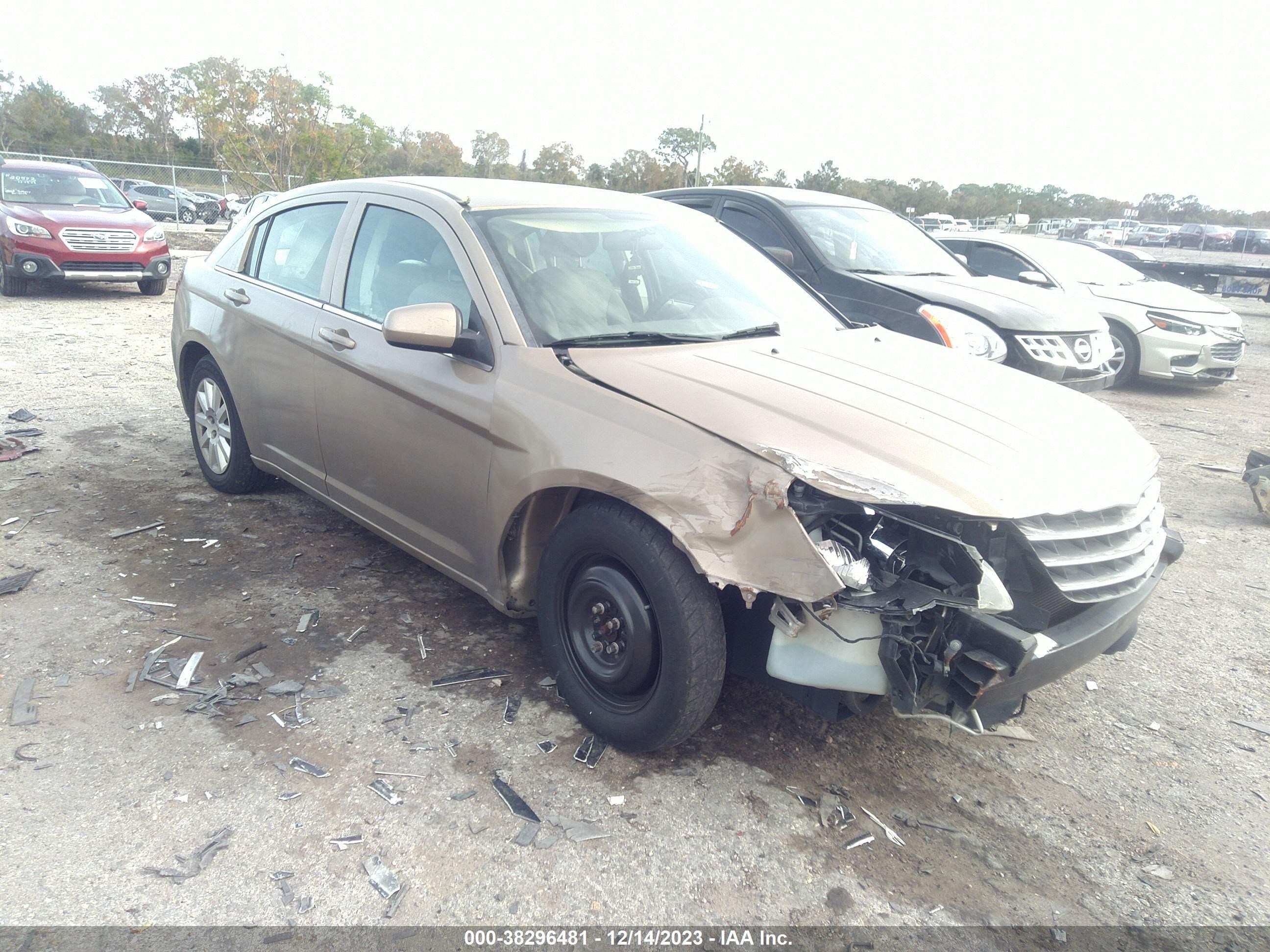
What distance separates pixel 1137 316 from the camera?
10.1 metres

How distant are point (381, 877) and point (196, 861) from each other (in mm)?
516

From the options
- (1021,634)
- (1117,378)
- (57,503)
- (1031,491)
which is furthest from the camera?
(1117,378)

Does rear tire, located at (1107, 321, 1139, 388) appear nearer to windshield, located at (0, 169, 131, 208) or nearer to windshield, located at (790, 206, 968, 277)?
windshield, located at (790, 206, 968, 277)

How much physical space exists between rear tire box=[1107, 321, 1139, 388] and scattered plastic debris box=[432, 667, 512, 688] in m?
9.08

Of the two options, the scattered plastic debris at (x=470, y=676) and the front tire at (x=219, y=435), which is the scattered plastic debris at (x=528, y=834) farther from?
the front tire at (x=219, y=435)

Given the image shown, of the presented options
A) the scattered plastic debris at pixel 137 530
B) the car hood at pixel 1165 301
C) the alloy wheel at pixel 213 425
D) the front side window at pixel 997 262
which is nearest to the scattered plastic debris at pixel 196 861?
the scattered plastic debris at pixel 137 530

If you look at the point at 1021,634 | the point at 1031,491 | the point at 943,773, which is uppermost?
the point at 1031,491

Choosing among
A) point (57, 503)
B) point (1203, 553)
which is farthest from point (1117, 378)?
point (57, 503)

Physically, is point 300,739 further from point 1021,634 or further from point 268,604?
point 1021,634

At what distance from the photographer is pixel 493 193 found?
147 inches

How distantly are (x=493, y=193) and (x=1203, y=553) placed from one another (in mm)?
4422

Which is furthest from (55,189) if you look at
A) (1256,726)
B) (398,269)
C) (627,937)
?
(1256,726)

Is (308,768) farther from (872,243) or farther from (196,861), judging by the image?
(872,243)

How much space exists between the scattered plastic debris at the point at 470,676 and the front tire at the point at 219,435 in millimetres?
2133
